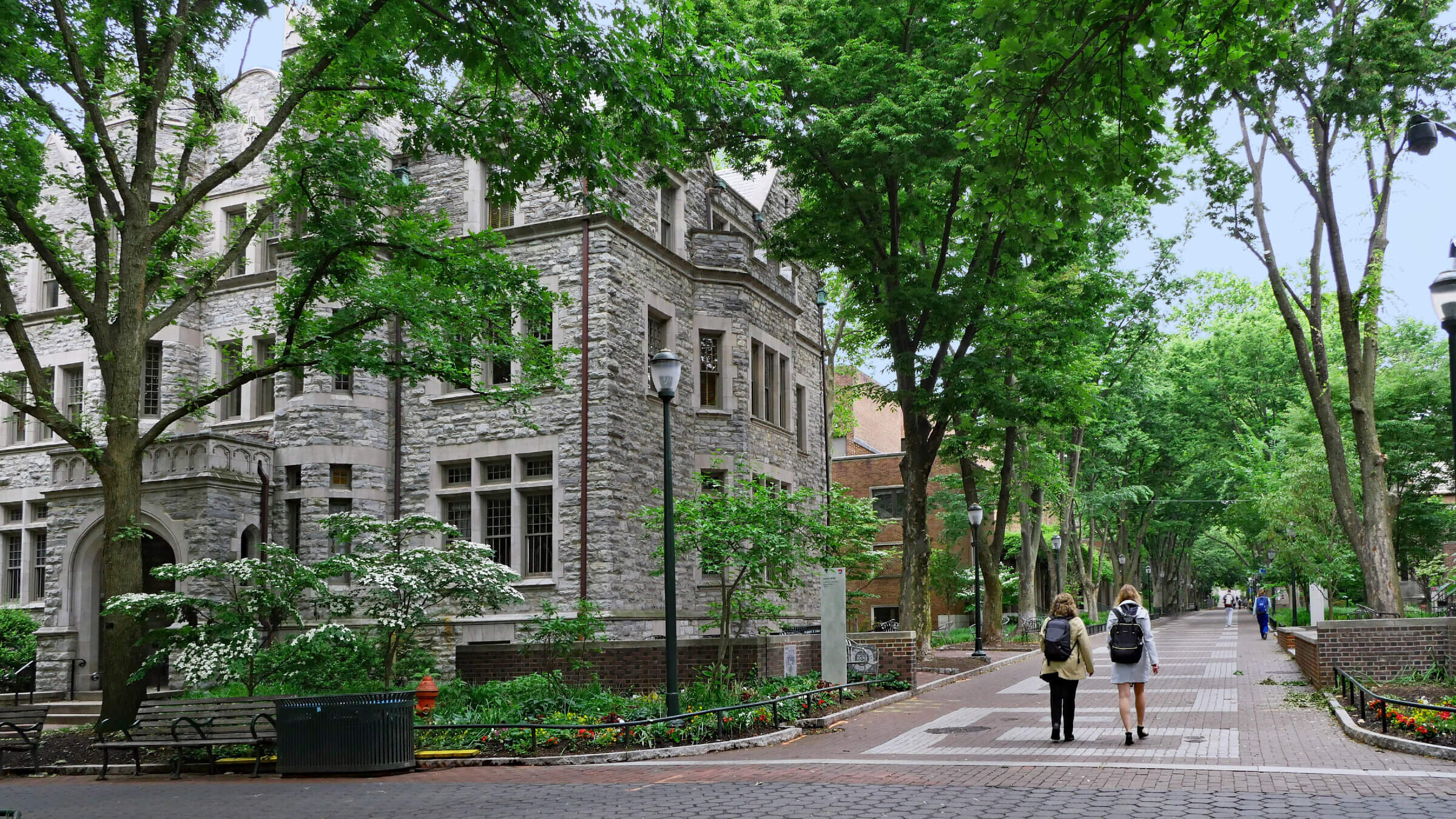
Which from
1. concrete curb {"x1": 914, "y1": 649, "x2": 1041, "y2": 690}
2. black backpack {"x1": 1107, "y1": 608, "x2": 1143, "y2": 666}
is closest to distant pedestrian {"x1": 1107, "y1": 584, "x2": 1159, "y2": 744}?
black backpack {"x1": 1107, "y1": 608, "x2": 1143, "y2": 666}

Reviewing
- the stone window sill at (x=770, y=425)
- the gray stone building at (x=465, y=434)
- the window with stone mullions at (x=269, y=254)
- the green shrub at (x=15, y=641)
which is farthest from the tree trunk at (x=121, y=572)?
the stone window sill at (x=770, y=425)

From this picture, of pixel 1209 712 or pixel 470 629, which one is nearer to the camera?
pixel 1209 712

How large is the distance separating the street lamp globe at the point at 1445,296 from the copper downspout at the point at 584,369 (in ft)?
44.9

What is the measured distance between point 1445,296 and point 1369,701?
5.17 meters

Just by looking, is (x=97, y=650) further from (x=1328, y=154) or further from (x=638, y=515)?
(x=1328, y=154)

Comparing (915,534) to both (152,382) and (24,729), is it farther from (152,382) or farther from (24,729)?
(152,382)

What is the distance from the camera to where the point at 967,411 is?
72.8 ft

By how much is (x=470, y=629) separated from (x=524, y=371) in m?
5.99

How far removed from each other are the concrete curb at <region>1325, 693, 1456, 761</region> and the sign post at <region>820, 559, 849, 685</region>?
7031 mm

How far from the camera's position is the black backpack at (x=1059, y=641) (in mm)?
12562

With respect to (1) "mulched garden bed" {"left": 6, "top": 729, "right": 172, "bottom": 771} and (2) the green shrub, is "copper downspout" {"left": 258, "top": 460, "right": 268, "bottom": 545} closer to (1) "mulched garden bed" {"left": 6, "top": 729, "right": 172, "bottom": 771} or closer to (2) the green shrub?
(2) the green shrub

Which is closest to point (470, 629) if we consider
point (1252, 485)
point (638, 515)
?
point (638, 515)

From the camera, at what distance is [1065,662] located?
41.4 feet

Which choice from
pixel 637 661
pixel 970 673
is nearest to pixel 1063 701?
pixel 637 661
